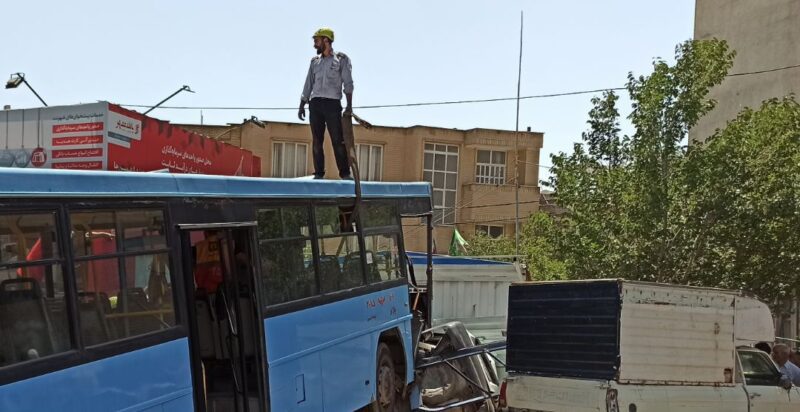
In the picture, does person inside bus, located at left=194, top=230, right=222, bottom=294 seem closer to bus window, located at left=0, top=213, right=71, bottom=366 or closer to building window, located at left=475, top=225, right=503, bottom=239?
bus window, located at left=0, top=213, right=71, bottom=366

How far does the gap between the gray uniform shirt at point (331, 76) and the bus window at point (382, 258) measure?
6.00 feet

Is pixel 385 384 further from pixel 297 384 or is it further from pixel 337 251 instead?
pixel 297 384

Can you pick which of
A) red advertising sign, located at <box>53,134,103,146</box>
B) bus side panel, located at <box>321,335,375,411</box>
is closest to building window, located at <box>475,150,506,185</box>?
red advertising sign, located at <box>53,134,103,146</box>

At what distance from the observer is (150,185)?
5.62 metres

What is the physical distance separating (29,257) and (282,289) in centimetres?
268

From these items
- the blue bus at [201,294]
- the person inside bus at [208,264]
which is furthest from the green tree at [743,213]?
the person inside bus at [208,264]

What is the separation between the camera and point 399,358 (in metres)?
9.62

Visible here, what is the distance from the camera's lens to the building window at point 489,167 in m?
38.4

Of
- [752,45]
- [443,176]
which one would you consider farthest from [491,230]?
[752,45]

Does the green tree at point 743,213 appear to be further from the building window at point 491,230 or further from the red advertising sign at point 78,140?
the building window at point 491,230

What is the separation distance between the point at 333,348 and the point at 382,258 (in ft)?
5.26

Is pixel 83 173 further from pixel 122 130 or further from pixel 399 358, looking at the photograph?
pixel 122 130

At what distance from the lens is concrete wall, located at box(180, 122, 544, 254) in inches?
1449

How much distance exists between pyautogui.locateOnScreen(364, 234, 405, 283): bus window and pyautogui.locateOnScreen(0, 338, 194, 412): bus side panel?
328 cm
